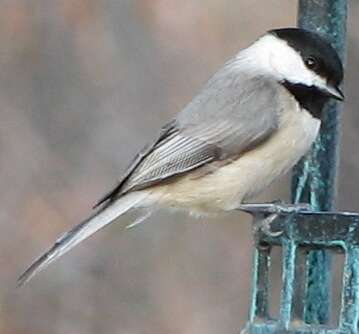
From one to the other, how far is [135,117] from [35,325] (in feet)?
3.63

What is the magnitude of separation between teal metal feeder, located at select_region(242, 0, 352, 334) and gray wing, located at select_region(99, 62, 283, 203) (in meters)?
0.25

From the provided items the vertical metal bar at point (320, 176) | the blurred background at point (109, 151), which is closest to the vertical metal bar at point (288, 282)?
the vertical metal bar at point (320, 176)

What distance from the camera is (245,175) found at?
540 centimetres

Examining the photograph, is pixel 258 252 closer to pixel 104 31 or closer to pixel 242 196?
pixel 242 196

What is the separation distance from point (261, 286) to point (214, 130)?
75 cm

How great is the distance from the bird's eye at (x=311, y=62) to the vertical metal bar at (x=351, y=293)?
696mm

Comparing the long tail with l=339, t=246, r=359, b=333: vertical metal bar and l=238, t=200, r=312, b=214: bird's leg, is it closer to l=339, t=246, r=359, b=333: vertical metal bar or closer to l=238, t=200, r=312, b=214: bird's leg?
l=238, t=200, r=312, b=214: bird's leg

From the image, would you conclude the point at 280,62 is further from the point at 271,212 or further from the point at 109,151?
the point at 109,151

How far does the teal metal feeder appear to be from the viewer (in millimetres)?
4609

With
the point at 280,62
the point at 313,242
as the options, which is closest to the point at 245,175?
the point at 280,62

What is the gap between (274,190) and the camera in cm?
795

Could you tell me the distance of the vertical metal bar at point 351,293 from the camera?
4602mm

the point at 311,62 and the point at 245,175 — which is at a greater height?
the point at 311,62

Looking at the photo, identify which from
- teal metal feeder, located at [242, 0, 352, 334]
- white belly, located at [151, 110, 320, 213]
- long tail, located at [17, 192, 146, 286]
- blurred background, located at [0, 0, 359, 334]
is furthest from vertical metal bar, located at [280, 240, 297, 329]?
blurred background, located at [0, 0, 359, 334]
